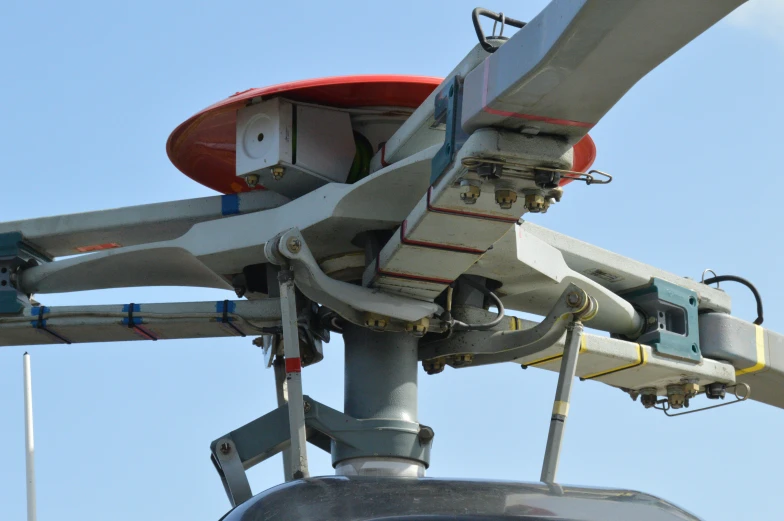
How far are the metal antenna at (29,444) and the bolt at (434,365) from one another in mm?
2456

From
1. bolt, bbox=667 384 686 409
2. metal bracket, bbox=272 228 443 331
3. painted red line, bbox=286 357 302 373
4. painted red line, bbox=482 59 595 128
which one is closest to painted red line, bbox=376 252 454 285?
metal bracket, bbox=272 228 443 331

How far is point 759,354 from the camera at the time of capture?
9.05 m

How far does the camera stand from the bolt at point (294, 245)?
6633 millimetres

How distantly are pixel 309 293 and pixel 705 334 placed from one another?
3.38m

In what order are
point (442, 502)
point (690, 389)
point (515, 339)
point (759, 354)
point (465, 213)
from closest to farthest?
point (442, 502), point (465, 213), point (515, 339), point (690, 389), point (759, 354)

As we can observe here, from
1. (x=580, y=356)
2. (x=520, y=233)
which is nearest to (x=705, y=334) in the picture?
(x=580, y=356)

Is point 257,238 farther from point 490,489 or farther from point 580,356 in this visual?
point 490,489

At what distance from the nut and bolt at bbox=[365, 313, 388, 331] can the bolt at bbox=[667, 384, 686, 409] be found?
2.67m

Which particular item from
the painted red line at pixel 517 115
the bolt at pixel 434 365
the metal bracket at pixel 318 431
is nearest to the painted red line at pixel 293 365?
the metal bracket at pixel 318 431

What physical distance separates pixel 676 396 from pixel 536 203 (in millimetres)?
3414

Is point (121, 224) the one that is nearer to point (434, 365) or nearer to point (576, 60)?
point (434, 365)

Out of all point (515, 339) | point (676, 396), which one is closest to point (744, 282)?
point (676, 396)

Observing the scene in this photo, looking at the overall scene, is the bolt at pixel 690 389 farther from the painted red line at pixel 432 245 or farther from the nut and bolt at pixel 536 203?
the nut and bolt at pixel 536 203

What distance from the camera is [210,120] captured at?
7.45m
